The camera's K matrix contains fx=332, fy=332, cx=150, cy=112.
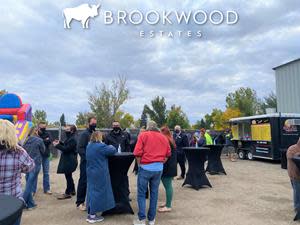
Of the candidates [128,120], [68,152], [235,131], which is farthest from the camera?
[128,120]

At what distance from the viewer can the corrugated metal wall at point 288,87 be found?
20.7 m

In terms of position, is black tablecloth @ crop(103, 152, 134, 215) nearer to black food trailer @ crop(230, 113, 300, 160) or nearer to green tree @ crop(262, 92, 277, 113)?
black food trailer @ crop(230, 113, 300, 160)

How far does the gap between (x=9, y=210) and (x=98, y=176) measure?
3.19m

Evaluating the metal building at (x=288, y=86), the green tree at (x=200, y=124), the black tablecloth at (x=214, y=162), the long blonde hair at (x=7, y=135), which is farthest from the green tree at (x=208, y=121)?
the long blonde hair at (x=7, y=135)

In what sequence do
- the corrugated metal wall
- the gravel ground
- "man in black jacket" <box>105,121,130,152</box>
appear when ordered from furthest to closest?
the corrugated metal wall, "man in black jacket" <box>105,121,130,152</box>, the gravel ground

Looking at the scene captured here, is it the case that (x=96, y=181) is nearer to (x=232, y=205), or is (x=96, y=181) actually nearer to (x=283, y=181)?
(x=232, y=205)

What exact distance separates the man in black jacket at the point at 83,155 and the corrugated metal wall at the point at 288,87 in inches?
698

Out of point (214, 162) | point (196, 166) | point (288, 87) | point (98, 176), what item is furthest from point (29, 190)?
point (288, 87)

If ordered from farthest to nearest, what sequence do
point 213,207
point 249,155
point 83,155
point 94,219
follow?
point 249,155 < point 213,207 < point 83,155 < point 94,219

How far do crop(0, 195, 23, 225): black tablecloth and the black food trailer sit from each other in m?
13.4

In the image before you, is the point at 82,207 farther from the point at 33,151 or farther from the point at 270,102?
the point at 270,102

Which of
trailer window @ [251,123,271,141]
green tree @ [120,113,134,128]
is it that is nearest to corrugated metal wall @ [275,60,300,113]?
trailer window @ [251,123,271,141]

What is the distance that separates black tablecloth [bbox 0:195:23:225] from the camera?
77.3 inches

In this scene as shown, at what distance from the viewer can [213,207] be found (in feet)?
21.0
